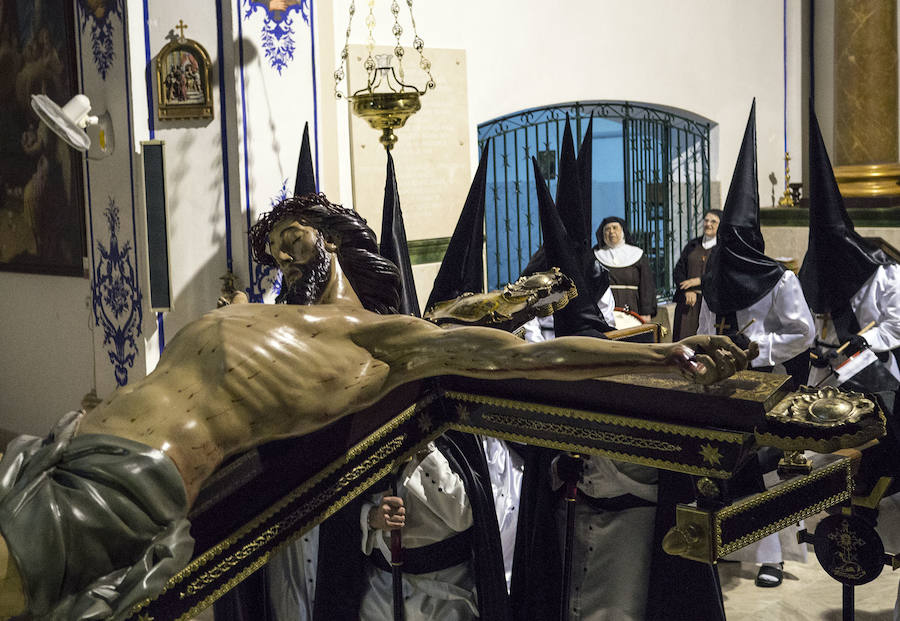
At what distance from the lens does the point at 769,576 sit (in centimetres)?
470

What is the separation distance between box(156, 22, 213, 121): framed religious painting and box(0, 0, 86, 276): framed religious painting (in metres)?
1.24

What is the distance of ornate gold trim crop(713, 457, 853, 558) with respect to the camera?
2084 mm

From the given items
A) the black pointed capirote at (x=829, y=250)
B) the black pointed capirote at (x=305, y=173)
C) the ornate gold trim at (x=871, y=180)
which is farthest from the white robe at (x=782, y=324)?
the ornate gold trim at (x=871, y=180)

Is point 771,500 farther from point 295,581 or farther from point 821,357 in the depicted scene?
point 821,357

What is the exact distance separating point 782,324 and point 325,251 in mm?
3449

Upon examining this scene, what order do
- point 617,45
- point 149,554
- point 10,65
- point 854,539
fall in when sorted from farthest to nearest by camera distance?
point 617,45, point 10,65, point 854,539, point 149,554

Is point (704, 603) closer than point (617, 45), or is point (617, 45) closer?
point (704, 603)

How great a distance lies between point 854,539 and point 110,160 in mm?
4357

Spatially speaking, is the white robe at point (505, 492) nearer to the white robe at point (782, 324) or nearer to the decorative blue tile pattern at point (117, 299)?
the white robe at point (782, 324)

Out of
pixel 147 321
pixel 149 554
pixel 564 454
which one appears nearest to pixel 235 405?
pixel 149 554

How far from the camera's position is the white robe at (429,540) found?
3225 millimetres

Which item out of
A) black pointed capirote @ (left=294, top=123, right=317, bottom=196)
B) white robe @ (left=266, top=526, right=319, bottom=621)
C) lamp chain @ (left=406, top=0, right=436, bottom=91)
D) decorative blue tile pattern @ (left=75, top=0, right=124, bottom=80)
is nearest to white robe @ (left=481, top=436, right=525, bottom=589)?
white robe @ (left=266, top=526, right=319, bottom=621)

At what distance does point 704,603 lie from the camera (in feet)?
9.79

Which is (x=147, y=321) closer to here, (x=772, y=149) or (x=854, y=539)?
(x=854, y=539)
